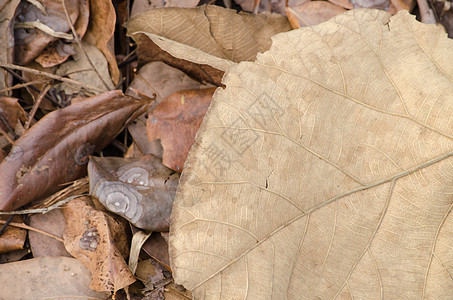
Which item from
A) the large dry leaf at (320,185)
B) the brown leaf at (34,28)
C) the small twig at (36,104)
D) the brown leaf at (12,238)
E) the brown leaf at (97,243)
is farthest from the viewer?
the brown leaf at (34,28)

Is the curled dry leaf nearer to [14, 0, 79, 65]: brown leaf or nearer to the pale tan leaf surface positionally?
the pale tan leaf surface

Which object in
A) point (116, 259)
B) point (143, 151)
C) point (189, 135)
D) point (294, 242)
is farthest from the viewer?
point (143, 151)

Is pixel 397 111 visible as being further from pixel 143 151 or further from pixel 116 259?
pixel 116 259

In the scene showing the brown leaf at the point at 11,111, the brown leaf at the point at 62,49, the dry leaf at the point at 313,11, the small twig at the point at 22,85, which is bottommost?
the brown leaf at the point at 11,111

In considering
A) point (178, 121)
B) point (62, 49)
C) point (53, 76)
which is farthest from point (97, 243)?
point (62, 49)

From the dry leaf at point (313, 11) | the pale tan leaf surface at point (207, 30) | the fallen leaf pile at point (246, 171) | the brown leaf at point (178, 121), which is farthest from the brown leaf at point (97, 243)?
the dry leaf at point (313, 11)

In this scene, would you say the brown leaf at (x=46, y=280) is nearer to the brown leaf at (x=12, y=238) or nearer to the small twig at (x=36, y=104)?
the brown leaf at (x=12, y=238)

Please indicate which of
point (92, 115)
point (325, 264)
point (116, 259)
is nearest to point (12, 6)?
point (92, 115)
